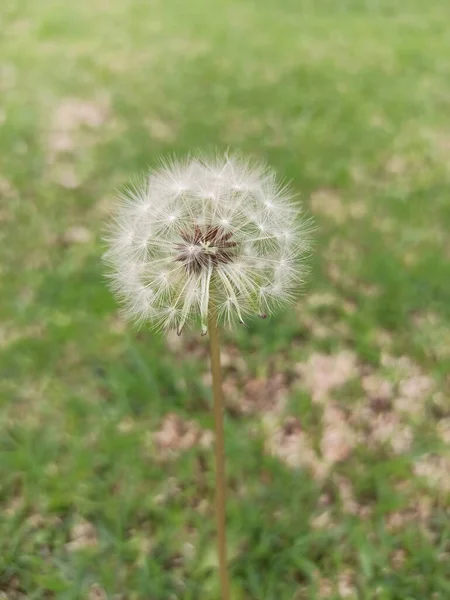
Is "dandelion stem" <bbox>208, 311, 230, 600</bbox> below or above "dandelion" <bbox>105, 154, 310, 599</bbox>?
below

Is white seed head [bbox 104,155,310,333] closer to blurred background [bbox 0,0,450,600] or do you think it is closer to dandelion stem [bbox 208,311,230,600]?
dandelion stem [bbox 208,311,230,600]

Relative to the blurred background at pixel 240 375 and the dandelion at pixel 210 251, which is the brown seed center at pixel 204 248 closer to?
the dandelion at pixel 210 251

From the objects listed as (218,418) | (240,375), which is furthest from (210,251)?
(240,375)

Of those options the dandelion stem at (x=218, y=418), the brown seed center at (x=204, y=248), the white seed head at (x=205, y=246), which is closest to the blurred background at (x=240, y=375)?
the dandelion stem at (x=218, y=418)

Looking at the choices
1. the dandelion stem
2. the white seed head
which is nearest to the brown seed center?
the white seed head

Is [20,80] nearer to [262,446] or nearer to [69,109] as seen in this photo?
[69,109]

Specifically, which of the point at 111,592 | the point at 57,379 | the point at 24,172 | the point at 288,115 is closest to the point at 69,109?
the point at 24,172

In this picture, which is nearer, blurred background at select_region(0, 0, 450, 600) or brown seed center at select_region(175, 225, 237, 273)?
brown seed center at select_region(175, 225, 237, 273)

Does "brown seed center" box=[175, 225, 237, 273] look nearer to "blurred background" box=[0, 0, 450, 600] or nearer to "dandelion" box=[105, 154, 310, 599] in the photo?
"dandelion" box=[105, 154, 310, 599]
